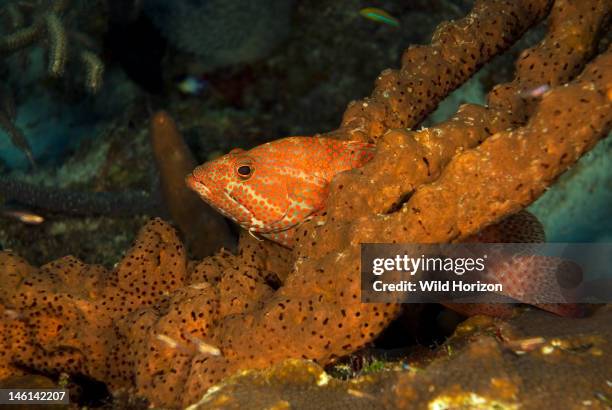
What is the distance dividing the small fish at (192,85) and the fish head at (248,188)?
237 inches

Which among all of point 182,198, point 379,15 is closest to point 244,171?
point 182,198

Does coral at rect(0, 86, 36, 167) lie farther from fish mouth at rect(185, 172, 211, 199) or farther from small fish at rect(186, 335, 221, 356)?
small fish at rect(186, 335, 221, 356)

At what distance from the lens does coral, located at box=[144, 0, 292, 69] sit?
786 cm

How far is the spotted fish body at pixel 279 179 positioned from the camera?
3.16 meters

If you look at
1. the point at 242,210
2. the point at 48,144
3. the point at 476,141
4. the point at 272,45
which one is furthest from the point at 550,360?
the point at 48,144

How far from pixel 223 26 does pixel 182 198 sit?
3770mm

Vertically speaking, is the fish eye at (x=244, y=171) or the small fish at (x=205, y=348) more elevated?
the fish eye at (x=244, y=171)

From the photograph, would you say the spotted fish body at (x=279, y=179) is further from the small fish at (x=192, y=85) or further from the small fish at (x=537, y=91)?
the small fish at (x=192, y=85)

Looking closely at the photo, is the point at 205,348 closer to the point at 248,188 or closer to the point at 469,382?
the point at 248,188

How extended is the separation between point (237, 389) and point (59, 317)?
169 centimetres

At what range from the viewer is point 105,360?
10.6 ft

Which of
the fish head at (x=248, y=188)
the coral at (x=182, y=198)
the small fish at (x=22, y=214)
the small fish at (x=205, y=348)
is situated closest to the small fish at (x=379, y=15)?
the coral at (x=182, y=198)

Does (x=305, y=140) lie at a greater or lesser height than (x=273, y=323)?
greater

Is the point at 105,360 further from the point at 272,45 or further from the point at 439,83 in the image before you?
the point at 272,45
